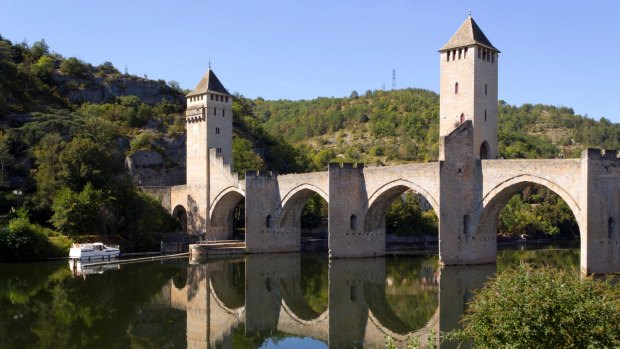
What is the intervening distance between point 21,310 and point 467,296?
1578 centimetres

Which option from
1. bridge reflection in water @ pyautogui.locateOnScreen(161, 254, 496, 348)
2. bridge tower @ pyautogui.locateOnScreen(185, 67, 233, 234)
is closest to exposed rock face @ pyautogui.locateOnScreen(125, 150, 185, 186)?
bridge tower @ pyautogui.locateOnScreen(185, 67, 233, 234)

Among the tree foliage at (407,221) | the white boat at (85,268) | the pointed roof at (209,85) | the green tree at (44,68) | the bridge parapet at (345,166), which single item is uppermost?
the green tree at (44,68)

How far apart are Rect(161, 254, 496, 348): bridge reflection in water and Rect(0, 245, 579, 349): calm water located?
0.04 meters

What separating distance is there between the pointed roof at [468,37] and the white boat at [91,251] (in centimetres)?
2162

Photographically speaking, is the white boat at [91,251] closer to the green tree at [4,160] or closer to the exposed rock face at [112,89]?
the green tree at [4,160]

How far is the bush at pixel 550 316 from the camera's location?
378 inches

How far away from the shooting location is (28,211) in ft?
130

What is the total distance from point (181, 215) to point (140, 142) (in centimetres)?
972

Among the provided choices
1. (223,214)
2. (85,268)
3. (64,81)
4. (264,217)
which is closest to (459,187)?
(264,217)

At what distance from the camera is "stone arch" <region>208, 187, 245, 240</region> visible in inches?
1774

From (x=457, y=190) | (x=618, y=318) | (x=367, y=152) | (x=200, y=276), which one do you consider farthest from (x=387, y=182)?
(x=367, y=152)

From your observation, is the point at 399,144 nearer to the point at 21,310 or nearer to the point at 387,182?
the point at 387,182

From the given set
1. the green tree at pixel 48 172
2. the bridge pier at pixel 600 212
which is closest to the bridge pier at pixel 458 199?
the bridge pier at pixel 600 212

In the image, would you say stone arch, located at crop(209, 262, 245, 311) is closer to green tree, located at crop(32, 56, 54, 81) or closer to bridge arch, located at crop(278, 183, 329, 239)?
bridge arch, located at crop(278, 183, 329, 239)
